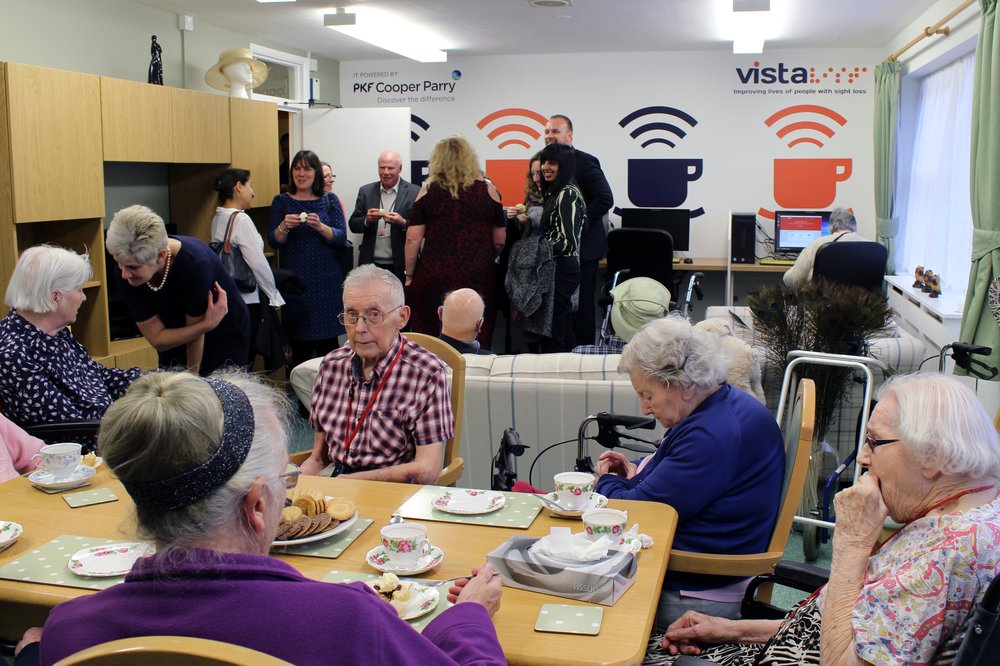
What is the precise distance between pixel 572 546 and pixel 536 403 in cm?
168

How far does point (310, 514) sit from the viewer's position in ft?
7.11

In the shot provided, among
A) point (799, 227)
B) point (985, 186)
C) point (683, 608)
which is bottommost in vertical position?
point (683, 608)

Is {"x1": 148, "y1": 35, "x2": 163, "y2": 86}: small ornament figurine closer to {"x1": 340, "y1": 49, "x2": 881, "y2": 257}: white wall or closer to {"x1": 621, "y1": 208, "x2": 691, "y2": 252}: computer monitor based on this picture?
{"x1": 340, "y1": 49, "x2": 881, "y2": 257}: white wall

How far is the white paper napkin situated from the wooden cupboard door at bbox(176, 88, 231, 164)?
4.59m

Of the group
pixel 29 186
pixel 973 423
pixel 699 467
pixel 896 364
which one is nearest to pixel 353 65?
pixel 29 186

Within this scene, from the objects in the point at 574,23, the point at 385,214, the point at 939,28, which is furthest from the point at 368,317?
the point at 574,23

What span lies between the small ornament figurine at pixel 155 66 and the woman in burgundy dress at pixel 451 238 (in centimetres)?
183

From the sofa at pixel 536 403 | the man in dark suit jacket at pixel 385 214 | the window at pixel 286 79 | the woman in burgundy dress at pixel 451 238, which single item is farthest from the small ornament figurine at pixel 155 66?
the sofa at pixel 536 403

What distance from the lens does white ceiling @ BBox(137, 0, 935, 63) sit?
249 inches

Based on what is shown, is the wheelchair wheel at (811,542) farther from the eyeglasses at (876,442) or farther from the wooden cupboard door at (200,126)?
the wooden cupboard door at (200,126)

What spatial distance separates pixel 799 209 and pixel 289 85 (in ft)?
16.0

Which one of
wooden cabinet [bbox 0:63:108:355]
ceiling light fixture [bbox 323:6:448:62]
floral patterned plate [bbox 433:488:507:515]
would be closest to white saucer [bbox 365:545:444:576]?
floral patterned plate [bbox 433:488:507:515]

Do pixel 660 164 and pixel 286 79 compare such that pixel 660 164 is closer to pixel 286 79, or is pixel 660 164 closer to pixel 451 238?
pixel 286 79

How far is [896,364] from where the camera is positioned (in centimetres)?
433
